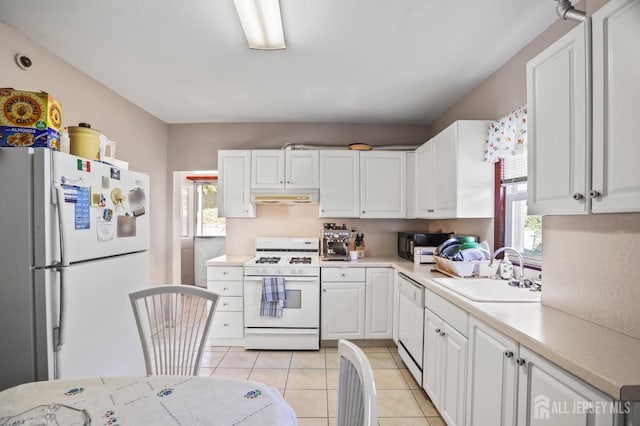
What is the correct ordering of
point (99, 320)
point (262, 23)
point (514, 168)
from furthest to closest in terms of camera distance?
1. point (514, 168)
2. point (262, 23)
3. point (99, 320)

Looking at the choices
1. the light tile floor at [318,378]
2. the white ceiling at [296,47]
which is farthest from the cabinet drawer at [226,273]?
the white ceiling at [296,47]

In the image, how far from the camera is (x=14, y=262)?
1314mm

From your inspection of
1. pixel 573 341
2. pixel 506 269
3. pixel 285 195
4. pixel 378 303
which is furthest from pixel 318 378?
pixel 573 341

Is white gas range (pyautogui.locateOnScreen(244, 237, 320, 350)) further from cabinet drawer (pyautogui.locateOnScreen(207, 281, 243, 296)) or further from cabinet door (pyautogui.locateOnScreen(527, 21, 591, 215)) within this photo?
cabinet door (pyautogui.locateOnScreen(527, 21, 591, 215))

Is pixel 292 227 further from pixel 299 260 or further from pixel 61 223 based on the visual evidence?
pixel 61 223

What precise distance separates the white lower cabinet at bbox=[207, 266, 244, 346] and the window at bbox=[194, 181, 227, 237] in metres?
2.65

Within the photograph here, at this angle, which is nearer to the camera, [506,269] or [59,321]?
[59,321]

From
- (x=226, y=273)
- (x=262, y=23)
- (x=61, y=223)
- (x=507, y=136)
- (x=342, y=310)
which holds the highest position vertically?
(x=262, y=23)

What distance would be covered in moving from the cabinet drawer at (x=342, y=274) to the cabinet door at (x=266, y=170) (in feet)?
3.72

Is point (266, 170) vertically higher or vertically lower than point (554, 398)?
higher

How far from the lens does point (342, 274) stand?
10.4 feet

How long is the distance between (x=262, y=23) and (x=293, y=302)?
8.14 feet

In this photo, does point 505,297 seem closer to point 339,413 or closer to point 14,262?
point 339,413

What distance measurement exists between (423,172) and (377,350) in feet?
6.44
